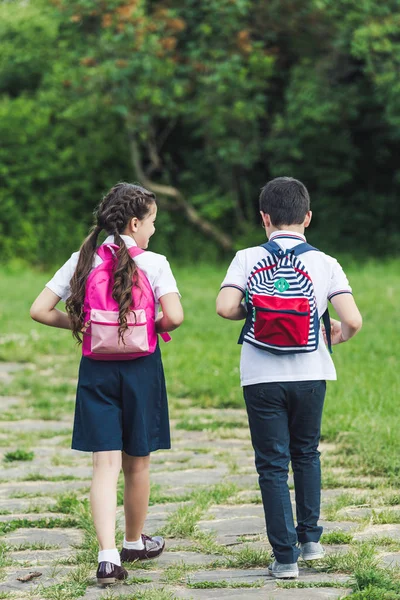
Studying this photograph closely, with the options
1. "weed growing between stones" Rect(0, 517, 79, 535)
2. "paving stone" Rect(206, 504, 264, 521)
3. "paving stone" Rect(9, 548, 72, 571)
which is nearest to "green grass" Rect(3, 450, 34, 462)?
"weed growing between stones" Rect(0, 517, 79, 535)

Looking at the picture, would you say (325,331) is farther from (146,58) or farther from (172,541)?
(146,58)

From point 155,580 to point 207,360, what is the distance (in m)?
5.42

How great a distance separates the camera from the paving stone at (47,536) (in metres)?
4.47

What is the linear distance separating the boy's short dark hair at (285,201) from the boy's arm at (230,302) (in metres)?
0.33

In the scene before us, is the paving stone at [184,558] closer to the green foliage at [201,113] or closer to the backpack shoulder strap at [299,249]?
the backpack shoulder strap at [299,249]

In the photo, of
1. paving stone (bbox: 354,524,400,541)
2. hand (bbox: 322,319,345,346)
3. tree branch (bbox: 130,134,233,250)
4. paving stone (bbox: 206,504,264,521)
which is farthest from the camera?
tree branch (bbox: 130,134,233,250)

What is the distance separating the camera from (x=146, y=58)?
17.9 m

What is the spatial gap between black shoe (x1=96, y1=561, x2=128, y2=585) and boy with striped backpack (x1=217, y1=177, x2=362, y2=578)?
58cm

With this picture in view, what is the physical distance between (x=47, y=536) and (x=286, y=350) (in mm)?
1582

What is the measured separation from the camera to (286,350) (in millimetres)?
3785

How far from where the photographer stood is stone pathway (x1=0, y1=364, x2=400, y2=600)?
3654 millimetres

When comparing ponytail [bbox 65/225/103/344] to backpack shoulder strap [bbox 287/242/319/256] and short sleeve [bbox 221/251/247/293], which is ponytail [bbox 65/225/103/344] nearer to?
short sleeve [bbox 221/251/247/293]

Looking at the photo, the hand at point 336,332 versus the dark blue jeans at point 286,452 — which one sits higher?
the hand at point 336,332

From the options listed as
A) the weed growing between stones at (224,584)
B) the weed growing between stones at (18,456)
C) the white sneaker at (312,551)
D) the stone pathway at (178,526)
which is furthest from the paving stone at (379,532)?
the weed growing between stones at (18,456)
